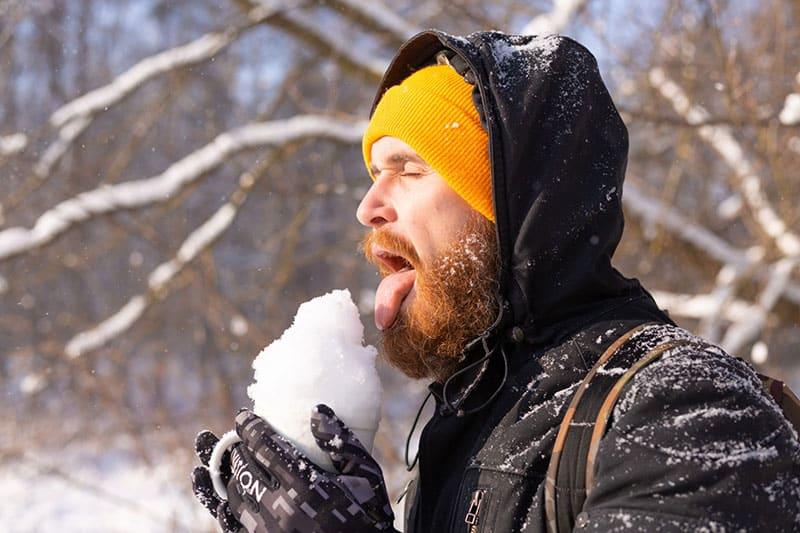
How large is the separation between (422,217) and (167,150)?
7.73m

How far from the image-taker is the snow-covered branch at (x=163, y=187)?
6.40 m

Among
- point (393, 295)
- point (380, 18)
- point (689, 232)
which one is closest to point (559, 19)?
point (380, 18)

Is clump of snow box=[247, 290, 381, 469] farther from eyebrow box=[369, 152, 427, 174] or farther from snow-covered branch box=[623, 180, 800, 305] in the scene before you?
snow-covered branch box=[623, 180, 800, 305]

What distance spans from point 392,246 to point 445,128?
288mm

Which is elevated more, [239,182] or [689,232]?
[239,182]

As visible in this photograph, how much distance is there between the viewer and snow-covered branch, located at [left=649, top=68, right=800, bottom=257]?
214 inches

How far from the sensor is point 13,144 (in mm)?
6957

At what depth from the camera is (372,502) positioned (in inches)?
58.0

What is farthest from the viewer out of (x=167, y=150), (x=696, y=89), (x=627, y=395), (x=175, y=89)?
(x=167, y=150)

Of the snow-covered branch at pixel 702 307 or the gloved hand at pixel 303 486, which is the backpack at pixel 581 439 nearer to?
the gloved hand at pixel 303 486

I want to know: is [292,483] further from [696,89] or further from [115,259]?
[115,259]

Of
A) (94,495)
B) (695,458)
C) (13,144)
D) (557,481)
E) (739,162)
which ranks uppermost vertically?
(13,144)

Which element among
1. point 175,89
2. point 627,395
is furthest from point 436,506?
point 175,89

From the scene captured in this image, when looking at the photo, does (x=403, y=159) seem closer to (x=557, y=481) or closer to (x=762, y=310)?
(x=557, y=481)
